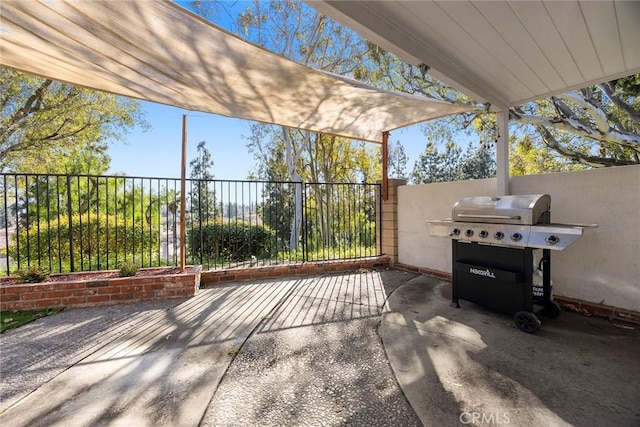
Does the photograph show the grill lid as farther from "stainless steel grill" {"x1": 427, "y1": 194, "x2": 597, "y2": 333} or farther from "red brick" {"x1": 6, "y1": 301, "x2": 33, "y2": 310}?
"red brick" {"x1": 6, "y1": 301, "x2": 33, "y2": 310}

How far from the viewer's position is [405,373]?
1.91m

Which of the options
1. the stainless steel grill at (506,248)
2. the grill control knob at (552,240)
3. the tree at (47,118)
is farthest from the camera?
the tree at (47,118)

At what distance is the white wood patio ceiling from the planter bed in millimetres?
3550

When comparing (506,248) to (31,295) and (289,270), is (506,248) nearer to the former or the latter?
(289,270)

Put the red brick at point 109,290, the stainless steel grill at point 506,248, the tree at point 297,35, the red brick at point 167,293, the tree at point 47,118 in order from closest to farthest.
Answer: the stainless steel grill at point 506,248, the red brick at point 109,290, the red brick at point 167,293, the tree at point 47,118, the tree at point 297,35

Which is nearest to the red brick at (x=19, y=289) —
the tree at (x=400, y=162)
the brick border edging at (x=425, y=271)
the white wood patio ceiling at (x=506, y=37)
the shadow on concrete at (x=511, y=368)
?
the shadow on concrete at (x=511, y=368)

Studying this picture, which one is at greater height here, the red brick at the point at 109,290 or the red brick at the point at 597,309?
the red brick at the point at 109,290

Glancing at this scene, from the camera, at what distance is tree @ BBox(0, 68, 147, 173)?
22.5 feet

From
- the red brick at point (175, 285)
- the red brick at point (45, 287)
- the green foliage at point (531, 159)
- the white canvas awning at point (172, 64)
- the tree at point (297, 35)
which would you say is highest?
the tree at point (297, 35)

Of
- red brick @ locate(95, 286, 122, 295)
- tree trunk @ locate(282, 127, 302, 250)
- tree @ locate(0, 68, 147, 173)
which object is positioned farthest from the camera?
tree trunk @ locate(282, 127, 302, 250)

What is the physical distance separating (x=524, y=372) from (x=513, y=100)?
338 centimetres

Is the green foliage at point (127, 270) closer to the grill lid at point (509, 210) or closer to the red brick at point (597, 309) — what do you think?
the grill lid at point (509, 210)

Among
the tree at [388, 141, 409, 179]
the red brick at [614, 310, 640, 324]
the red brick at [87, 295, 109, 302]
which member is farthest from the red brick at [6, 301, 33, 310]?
the tree at [388, 141, 409, 179]

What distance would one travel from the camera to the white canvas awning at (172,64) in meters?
Answer: 1.97
